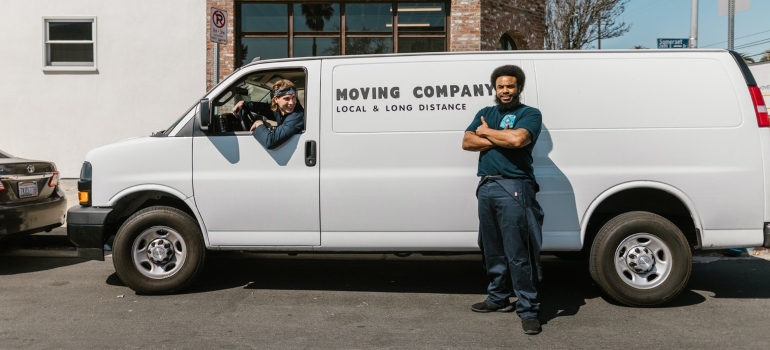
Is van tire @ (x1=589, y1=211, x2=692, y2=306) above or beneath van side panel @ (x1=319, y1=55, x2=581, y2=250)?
beneath

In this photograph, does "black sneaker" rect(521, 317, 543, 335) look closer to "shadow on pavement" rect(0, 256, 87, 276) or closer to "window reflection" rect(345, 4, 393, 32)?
"shadow on pavement" rect(0, 256, 87, 276)

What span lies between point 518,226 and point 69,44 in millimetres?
12437

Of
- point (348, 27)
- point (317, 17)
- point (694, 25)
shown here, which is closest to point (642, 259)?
point (694, 25)

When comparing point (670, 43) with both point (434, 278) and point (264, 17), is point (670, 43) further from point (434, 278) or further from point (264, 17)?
point (264, 17)

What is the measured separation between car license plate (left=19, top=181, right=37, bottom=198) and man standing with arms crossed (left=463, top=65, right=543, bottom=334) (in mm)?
4815

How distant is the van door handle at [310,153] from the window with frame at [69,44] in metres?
10.2

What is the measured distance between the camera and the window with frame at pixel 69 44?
1412 cm

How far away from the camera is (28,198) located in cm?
712

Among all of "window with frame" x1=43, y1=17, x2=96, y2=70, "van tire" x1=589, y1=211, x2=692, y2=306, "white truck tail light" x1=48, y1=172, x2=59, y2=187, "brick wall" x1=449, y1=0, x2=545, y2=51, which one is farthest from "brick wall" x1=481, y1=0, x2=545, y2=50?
"van tire" x1=589, y1=211, x2=692, y2=306

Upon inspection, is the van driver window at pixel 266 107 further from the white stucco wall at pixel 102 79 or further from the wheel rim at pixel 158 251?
the white stucco wall at pixel 102 79

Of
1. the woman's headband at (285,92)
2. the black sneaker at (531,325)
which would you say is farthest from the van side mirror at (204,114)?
the black sneaker at (531,325)

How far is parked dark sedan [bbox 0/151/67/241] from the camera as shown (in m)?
6.78

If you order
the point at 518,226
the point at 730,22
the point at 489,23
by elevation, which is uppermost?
the point at 489,23

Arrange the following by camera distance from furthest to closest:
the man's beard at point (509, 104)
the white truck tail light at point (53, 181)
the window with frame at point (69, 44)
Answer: the window with frame at point (69, 44), the white truck tail light at point (53, 181), the man's beard at point (509, 104)
